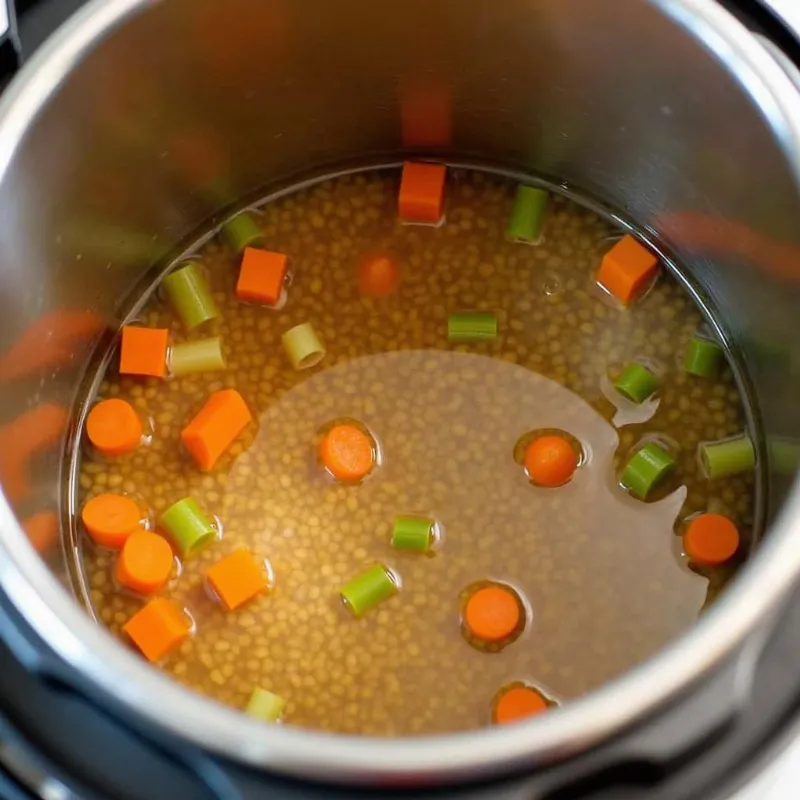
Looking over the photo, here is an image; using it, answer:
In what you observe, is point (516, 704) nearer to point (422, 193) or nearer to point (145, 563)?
point (145, 563)

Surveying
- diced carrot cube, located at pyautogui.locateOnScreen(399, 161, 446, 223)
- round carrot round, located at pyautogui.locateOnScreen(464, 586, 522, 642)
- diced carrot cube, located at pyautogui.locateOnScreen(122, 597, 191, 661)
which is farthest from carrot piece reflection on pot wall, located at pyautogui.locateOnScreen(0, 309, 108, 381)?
round carrot round, located at pyautogui.locateOnScreen(464, 586, 522, 642)

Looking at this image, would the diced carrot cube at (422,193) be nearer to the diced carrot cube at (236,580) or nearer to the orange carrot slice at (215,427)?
the orange carrot slice at (215,427)

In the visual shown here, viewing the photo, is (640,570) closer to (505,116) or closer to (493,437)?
(493,437)

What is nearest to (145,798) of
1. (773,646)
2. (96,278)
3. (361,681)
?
(361,681)

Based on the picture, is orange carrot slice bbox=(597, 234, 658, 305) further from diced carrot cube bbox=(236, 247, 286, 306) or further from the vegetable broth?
diced carrot cube bbox=(236, 247, 286, 306)

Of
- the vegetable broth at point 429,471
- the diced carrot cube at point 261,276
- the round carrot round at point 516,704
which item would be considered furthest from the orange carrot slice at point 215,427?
the round carrot round at point 516,704
